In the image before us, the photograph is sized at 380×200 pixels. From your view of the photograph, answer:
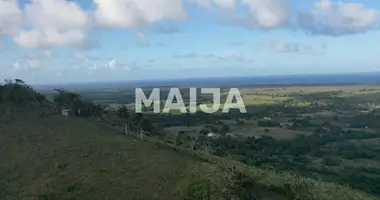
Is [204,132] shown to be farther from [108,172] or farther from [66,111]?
[108,172]

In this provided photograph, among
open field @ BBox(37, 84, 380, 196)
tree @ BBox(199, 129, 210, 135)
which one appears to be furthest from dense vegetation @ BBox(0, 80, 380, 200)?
tree @ BBox(199, 129, 210, 135)

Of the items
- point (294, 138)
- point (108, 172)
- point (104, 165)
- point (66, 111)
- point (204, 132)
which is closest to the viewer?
point (108, 172)

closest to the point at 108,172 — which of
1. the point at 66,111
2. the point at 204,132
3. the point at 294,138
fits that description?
the point at 66,111

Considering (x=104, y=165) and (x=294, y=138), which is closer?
(x=104, y=165)

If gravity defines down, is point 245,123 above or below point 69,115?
below

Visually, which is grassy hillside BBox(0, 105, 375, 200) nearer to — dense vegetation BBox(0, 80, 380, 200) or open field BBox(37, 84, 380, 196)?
dense vegetation BBox(0, 80, 380, 200)

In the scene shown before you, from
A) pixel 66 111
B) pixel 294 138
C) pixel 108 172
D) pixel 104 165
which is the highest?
pixel 66 111

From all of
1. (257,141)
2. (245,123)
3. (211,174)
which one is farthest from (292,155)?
(211,174)

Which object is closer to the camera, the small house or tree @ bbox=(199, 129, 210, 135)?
the small house

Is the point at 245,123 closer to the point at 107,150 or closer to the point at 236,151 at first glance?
the point at 236,151
